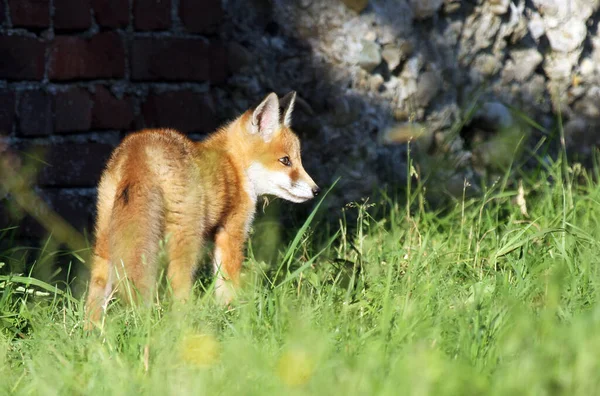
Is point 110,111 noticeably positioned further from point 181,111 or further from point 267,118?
point 267,118

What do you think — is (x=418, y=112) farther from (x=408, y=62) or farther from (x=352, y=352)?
(x=352, y=352)

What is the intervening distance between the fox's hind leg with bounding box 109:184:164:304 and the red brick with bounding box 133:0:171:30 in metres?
1.11

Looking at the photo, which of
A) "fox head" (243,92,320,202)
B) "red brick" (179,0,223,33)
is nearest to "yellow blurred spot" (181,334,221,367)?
"fox head" (243,92,320,202)

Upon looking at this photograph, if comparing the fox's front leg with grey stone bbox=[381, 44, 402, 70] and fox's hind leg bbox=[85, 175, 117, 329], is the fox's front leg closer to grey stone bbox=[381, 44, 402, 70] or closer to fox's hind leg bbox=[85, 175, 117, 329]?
fox's hind leg bbox=[85, 175, 117, 329]

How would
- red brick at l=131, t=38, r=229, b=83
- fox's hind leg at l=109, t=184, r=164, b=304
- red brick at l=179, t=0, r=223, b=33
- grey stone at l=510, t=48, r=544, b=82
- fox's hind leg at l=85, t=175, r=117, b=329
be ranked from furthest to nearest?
grey stone at l=510, t=48, r=544, b=82 < red brick at l=179, t=0, r=223, b=33 < red brick at l=131, t=38, r=229, b=83 < fox's hind leg at l=85, t=175, r=117, b=329 < fox's hind leg at l=109, t=184, r=164, b=304

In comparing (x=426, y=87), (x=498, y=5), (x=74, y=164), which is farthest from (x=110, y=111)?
(x=498, y=5)

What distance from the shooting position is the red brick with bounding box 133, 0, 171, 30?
144 inches

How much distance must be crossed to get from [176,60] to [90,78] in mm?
428

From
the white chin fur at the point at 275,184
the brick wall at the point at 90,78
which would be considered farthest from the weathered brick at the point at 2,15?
the white chin fur at the point at 275,184

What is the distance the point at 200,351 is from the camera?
227 cm

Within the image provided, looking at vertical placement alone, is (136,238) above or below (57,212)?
above

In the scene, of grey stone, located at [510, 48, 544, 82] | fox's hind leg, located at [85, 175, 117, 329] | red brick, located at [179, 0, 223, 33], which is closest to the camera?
fox's hind leg, located at [85, 175, 117, 329]

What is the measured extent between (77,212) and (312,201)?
1215mm

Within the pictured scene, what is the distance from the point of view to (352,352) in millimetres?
2289
